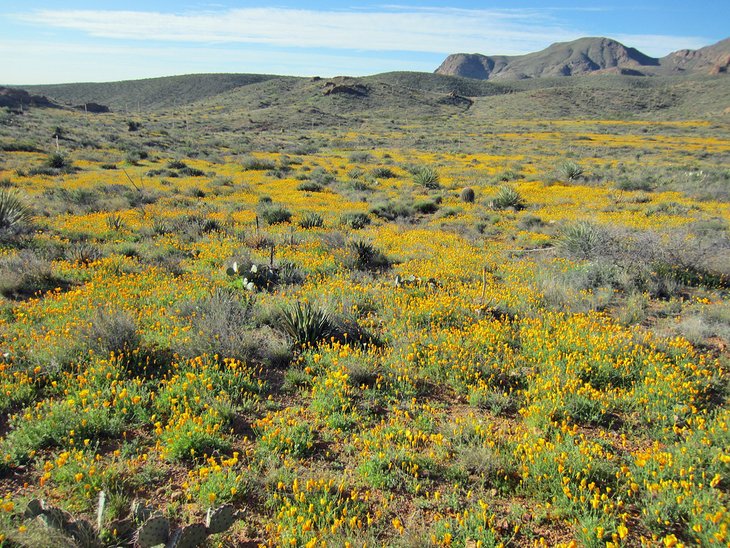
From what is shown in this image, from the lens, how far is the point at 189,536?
2992mm

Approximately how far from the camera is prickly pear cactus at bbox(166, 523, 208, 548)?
115 inches

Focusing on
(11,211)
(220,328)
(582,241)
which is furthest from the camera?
(582,241)

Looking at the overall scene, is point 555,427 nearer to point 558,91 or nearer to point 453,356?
point 453,356

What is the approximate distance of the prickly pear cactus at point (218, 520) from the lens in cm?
305

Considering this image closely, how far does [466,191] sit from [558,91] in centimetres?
9383

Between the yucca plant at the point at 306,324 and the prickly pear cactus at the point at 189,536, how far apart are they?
10.6 feet

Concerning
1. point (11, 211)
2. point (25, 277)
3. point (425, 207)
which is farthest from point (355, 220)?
point (25, 277)

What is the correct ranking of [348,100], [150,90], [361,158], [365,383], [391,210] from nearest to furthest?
1. [365,383]
2. [391,210]
3. [361,158]
4. [348,100]
5. [150,90]

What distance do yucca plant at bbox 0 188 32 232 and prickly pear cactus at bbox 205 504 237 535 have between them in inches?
409

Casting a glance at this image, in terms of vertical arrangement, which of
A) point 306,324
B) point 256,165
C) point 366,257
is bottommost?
point 306,324

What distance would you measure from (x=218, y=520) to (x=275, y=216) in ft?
40.3

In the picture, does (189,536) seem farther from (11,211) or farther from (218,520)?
(11,211)

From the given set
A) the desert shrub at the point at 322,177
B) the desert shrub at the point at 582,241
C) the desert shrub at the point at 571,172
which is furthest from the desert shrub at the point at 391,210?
the desert shrub at the point at 571,172

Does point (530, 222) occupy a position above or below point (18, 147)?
below
